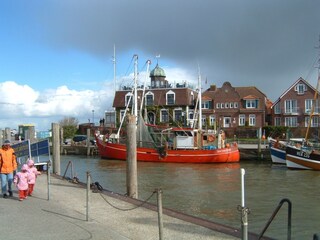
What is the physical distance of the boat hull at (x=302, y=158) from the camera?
34688mm

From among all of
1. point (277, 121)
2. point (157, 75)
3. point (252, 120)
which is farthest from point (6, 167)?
point (157, 75)

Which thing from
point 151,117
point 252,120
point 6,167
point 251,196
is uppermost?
point 151,117

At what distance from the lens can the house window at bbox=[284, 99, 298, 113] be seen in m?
69.4

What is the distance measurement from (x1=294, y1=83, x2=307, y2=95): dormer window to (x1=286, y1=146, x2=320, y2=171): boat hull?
35709 mm

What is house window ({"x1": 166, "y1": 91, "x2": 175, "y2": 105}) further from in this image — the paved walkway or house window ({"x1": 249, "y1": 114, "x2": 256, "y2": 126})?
the paved walkway

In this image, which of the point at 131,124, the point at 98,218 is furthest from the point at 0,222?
the point at 131,124

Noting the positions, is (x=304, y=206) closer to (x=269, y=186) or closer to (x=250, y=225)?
(x=250, y=225)

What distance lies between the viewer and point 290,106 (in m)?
69.7

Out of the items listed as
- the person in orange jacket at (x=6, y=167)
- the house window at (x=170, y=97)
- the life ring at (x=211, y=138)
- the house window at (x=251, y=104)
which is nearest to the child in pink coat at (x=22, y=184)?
the person in orange jacket at (x=6, y=167)

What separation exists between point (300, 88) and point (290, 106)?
3376 mm

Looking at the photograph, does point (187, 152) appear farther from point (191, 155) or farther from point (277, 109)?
point (277, 109)

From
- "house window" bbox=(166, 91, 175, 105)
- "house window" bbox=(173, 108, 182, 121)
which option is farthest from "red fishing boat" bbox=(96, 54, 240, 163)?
"house window" bbox=(166, 91, 175, 105)

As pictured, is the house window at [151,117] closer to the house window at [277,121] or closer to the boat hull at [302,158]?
the house window at [277,121]

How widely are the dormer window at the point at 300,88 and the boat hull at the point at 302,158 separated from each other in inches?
1406
